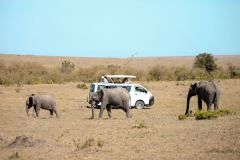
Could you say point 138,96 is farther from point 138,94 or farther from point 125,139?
point 125,139

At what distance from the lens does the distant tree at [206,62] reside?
258 feet

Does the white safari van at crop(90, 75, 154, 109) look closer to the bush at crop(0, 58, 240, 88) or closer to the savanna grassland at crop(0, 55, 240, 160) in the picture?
the savanna grassland at crop(0, 55, 240, 160)

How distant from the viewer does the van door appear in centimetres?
3406

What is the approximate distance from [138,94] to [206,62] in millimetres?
47110

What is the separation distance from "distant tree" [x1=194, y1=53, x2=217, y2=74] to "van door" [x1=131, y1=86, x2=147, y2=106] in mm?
45214

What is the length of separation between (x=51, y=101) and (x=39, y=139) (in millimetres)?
10751

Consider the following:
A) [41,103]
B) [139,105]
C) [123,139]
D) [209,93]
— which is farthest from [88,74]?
[123,139]

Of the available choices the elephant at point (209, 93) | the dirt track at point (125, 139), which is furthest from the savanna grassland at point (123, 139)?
the elephant at point (209, 93)

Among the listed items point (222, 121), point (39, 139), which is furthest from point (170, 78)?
point (39, 139)

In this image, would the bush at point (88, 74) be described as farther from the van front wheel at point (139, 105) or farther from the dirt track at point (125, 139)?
the dirt track at point (125, 139)

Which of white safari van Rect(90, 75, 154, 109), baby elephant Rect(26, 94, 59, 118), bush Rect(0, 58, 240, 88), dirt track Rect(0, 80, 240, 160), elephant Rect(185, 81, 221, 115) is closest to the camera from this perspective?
dirt track Rect(0, 80, 240, 160)

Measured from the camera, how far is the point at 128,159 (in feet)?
47.1

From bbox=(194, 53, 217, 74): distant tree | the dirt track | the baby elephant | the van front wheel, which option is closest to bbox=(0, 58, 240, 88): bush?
bbox=(194, 53, 217, 74): distant tree

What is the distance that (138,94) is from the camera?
3425 cm
